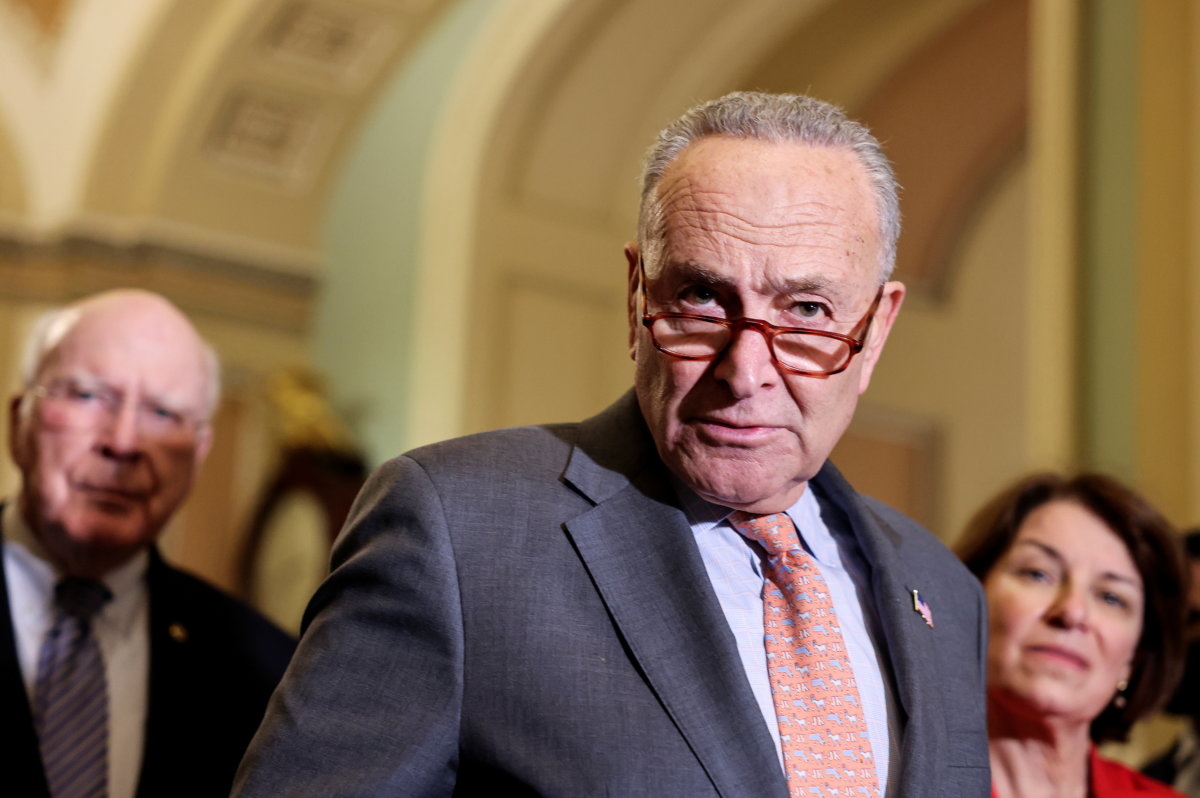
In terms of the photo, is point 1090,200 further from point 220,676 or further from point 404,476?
point 404,476

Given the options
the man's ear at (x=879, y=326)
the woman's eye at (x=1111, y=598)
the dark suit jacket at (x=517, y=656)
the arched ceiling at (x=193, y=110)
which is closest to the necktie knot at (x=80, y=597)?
the dark suit jacket at (x=517, y=656)

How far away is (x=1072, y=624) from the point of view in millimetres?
2463

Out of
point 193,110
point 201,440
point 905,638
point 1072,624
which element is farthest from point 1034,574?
point 193,110

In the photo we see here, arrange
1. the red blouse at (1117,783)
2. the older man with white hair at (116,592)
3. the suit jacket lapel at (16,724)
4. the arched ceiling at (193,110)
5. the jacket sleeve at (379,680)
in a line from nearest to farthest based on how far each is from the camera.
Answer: the jacket sleeve at (379,680) → the suit jacket lapel at (16,724) → the older man with white hair at (116,592) → the red blouse at (1117,783) → the arched ceiling at (193,110)

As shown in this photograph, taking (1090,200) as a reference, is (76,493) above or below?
below

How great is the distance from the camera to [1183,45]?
3676 millimetres

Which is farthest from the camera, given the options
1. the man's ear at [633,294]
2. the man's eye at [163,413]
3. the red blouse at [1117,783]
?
the man's eye at [163,413]

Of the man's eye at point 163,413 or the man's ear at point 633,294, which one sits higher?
the man's ear at point 633,294

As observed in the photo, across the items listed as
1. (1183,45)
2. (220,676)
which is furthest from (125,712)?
(1183,45)

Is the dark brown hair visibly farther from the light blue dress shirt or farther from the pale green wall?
the pale green wall

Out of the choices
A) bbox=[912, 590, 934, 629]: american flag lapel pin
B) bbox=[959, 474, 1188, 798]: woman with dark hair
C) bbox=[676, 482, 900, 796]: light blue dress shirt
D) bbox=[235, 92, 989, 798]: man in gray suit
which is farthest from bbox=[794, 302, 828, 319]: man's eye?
bbox=[959, 474, 1188, 798]: woman with dark hair

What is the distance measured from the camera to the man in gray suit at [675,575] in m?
1.43

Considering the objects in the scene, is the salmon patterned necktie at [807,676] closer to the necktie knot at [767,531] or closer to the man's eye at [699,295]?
the necktie knot at [767,531]

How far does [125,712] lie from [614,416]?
1201 mm
